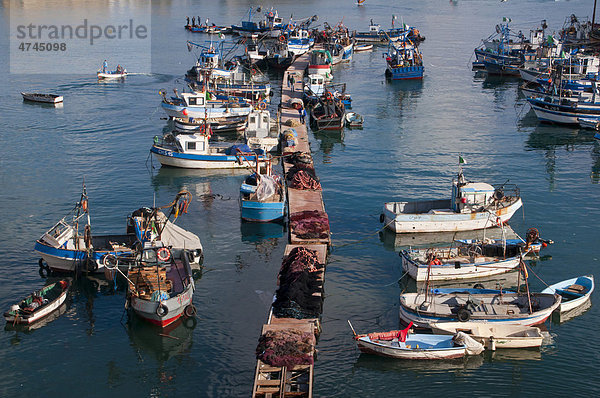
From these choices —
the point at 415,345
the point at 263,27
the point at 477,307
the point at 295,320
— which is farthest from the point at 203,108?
the point at 263,27

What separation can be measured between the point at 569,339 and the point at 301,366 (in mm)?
14011

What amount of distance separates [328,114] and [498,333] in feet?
140

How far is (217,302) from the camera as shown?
36.7 meters

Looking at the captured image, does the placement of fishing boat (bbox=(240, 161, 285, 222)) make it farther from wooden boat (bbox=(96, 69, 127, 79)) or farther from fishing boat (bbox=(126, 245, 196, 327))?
wooden boat (bbox=(96, 69, 127, 79))

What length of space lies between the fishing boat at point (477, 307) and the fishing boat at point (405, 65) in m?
67.1

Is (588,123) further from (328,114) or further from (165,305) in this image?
(165,305)

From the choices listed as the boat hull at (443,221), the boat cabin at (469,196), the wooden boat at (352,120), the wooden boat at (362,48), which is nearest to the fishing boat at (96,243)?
the boat hull at (443,221)

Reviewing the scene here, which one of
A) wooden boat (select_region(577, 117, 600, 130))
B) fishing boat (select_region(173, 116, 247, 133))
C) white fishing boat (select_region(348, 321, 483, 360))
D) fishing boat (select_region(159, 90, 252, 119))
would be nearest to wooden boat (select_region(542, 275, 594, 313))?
white fishing boat (select_region(348, 321, 483, 360))

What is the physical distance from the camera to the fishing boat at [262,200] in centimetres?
4612

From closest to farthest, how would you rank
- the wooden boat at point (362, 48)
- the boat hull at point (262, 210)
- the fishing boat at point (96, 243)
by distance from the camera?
the fishing boat at point (96, 243) → the boat hull at point (262, 210) → the wooden boat at point (362, 48)

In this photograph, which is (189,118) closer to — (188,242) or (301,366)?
(188,242)

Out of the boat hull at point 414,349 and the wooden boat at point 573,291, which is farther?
the wooden boat at point 573,291

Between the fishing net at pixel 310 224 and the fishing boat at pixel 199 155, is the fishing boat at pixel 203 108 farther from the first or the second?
the fishing net at pixel 310 224

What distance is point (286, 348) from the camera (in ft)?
97.1
